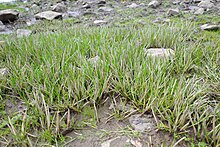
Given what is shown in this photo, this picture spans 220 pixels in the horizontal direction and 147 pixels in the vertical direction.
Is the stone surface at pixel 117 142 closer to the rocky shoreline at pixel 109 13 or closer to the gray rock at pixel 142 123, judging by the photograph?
the gray rock at pixel 142 123

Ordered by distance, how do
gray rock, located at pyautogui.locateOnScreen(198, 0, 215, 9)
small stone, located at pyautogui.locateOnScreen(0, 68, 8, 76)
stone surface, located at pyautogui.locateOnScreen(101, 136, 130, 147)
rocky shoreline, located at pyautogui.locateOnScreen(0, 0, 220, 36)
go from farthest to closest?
1. gray rock, located at pyautogui.locateOnScreen(198, 0, 215, 9)
2. rocky shoreline, located at pyautogui.locateOnScreen(0, 0, 220, 36)
3. small stone, located at pyautogui.locateOnScreen(0, 68, 8, 76)
4. stone surface, located at pyautogui.locateOnScreen(101, 136, 130, 147)

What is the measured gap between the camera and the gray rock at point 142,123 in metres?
1.50

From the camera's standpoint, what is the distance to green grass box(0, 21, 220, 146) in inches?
57.8

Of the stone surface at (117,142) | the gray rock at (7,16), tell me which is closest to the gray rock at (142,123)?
the stone surface at (117,142)

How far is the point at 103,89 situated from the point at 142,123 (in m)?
0.47

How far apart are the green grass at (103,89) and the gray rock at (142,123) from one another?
0.07m

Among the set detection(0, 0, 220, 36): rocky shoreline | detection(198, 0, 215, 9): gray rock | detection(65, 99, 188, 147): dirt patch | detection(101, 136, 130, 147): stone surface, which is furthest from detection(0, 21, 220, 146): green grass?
detection(198, 0, 215, 9): gray rock

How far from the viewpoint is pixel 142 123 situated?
1542 mm

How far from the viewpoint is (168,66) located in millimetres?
2186

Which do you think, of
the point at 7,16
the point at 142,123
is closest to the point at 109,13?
the point at 7,16

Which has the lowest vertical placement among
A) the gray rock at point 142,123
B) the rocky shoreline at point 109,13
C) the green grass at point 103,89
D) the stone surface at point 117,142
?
the stone surface at point 117,142

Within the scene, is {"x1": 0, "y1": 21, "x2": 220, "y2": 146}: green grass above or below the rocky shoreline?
below

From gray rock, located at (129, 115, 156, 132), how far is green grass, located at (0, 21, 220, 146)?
0.07m

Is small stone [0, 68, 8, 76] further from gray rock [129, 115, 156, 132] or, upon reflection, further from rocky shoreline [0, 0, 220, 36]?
rocky shoreline [0, 0, 220, 36]
